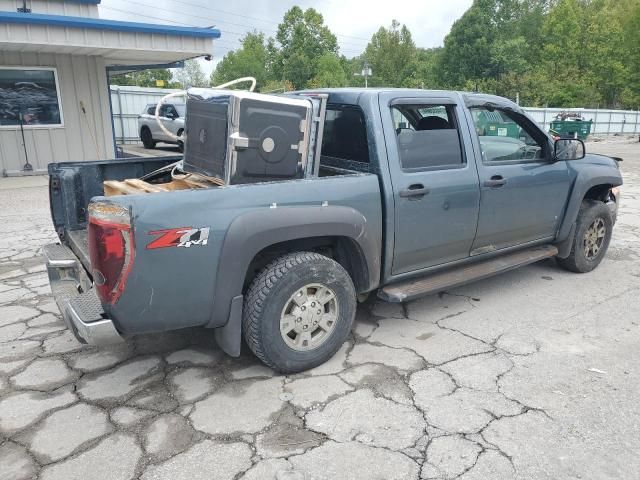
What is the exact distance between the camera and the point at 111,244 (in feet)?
8.68

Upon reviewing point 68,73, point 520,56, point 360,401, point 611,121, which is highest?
point 520,56

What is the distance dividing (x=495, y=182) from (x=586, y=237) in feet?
5.87

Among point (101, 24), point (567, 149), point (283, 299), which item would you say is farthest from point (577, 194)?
point (101, 24)

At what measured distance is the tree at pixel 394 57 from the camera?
5909 centimetres

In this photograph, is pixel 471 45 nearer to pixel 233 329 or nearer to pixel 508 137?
pixel 508 137

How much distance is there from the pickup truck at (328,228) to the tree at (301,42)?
163ft

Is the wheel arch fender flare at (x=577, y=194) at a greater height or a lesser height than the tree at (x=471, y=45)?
lesser

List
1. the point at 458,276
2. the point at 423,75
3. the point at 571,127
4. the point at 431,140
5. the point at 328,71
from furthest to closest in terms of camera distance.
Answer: the point at 423,75 < the point at 328,71 < the point at 571,127 < the point at 458,276 < the point at 431,140

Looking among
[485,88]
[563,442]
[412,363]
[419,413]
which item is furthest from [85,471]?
[485,88]

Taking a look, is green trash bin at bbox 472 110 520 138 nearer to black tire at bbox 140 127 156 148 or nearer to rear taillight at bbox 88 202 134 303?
rear taillight at bbox 88 202 134 303

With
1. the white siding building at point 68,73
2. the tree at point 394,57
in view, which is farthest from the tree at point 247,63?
the white siding building at point 68,73

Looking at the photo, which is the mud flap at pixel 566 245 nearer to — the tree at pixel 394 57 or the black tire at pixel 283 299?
the black tire at pixel 283 299

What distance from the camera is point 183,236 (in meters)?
2.74

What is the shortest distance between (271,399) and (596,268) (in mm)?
4150
